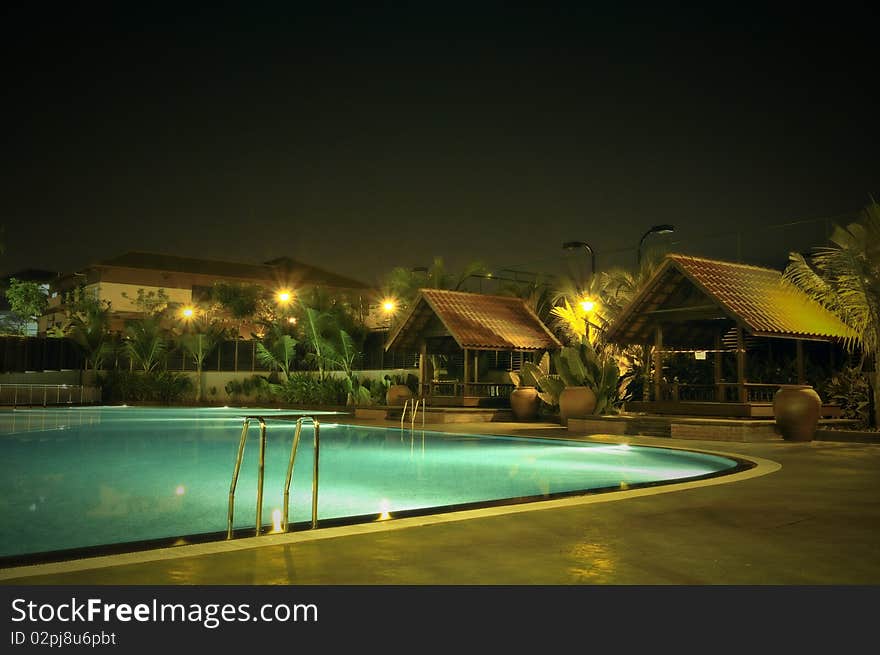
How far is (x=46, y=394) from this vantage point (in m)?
39.1

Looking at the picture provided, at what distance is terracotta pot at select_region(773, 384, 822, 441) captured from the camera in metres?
Answer: 17.1

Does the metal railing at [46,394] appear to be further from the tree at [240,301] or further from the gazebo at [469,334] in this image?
the gazebo at [469,334]

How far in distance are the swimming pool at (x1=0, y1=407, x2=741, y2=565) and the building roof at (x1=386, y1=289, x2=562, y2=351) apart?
623 centimetres

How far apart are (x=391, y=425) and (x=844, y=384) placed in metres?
11.4

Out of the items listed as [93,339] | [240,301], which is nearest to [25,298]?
[240,301]

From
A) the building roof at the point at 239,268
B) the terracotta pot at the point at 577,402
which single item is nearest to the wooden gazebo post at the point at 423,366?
the terracotta pot at the point at 577,402

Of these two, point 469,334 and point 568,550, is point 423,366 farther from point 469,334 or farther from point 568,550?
A: point 568,550

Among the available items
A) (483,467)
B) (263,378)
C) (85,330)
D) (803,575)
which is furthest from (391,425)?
(85,330)

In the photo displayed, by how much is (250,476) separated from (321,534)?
19.3ft

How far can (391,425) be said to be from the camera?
78.3 feet

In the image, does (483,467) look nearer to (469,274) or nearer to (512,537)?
(512,537)

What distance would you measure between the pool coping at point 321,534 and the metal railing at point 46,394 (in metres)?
34.2

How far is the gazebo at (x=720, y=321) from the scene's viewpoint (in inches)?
767
